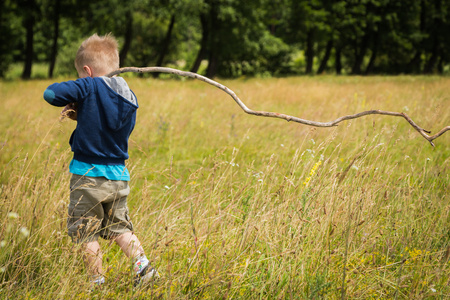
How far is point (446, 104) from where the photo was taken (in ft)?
23.0

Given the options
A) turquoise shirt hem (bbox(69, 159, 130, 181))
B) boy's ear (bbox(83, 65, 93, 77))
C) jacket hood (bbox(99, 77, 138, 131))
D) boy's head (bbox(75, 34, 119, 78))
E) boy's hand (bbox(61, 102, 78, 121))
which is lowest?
turquoise shirt hem (bbox(69, 159, 130, 181))

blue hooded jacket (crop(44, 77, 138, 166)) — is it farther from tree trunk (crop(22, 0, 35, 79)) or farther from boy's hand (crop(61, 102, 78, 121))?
tree trunk (crop(22, 0, 35, 79))

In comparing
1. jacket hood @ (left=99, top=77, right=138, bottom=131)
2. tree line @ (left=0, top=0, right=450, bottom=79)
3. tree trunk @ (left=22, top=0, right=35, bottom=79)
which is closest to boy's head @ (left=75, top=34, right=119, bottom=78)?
jacket hood @ (left=99, top=77, right=138, bottom=131)

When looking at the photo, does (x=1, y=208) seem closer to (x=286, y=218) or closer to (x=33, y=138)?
(x=286, y=218)

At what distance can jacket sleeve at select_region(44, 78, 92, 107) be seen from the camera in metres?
2.01

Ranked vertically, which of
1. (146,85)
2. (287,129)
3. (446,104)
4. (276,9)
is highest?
(276,9)

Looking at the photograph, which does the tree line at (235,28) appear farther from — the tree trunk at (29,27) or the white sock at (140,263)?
the white sock at (140,263)

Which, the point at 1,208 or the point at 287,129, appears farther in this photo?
the point at 287,129

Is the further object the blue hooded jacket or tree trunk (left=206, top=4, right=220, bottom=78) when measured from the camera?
tree trunk (left=206, top=4, right=220, bottom=78)

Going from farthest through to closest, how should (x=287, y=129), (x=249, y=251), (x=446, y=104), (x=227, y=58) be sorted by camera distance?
(x=227, y=58)
(x=446, y=104)
(x=287, y=129)
(x=249, y=251)

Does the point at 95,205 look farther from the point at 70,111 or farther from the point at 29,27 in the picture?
the point at 29,27

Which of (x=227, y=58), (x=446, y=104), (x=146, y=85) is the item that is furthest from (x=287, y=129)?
(x=227, y=58)

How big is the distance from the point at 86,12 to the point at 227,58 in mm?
10290

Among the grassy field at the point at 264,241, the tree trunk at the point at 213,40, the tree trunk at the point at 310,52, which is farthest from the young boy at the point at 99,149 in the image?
the tree trunk at the point at 310,52
